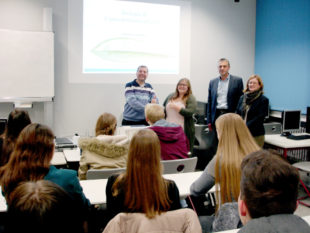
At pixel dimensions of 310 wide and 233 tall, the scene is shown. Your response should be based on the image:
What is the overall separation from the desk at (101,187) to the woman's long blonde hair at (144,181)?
45 centimetres

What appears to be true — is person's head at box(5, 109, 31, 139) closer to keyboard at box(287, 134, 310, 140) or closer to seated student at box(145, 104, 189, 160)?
seated student at box(145, 104, 189, 160)

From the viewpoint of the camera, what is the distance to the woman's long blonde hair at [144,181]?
1.54 metres

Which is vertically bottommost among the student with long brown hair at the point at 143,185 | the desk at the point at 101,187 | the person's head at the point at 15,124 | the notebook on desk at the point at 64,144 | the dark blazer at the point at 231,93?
the desk at the point at 101,187

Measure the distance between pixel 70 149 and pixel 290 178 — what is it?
3058mm

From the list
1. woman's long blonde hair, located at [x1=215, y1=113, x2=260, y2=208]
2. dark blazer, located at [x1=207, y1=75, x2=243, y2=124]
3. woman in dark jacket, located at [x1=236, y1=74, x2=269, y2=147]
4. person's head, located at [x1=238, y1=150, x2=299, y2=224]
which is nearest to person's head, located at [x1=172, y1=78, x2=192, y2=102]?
dark blazer, located at [x1=207, y1=75, x2=243, y2=124]

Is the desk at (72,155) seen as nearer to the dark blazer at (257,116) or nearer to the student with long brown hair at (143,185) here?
the student with long brown hair at (143,185)

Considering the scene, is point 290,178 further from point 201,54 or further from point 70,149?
point 201,54

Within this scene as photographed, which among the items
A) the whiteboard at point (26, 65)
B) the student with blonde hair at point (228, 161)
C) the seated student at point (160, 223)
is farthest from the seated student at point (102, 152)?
the whiteboard at point (26, 65)

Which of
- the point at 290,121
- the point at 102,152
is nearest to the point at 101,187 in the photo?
the point at 102,152

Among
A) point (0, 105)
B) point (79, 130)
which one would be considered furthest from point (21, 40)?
point (79, 130)

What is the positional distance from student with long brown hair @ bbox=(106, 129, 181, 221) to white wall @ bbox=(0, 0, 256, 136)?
3.57 m

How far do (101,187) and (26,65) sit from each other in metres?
3.04

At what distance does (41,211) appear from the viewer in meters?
0.66

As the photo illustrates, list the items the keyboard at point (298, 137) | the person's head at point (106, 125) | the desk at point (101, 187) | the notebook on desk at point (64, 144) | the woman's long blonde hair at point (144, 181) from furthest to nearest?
the keyboard at point (298, 137)
the notebook on desk at point (64, 144)
the person's head at point (106, 125)
the desk at point (101, 187)
the woman's long blonde hair at point (144, 181)
